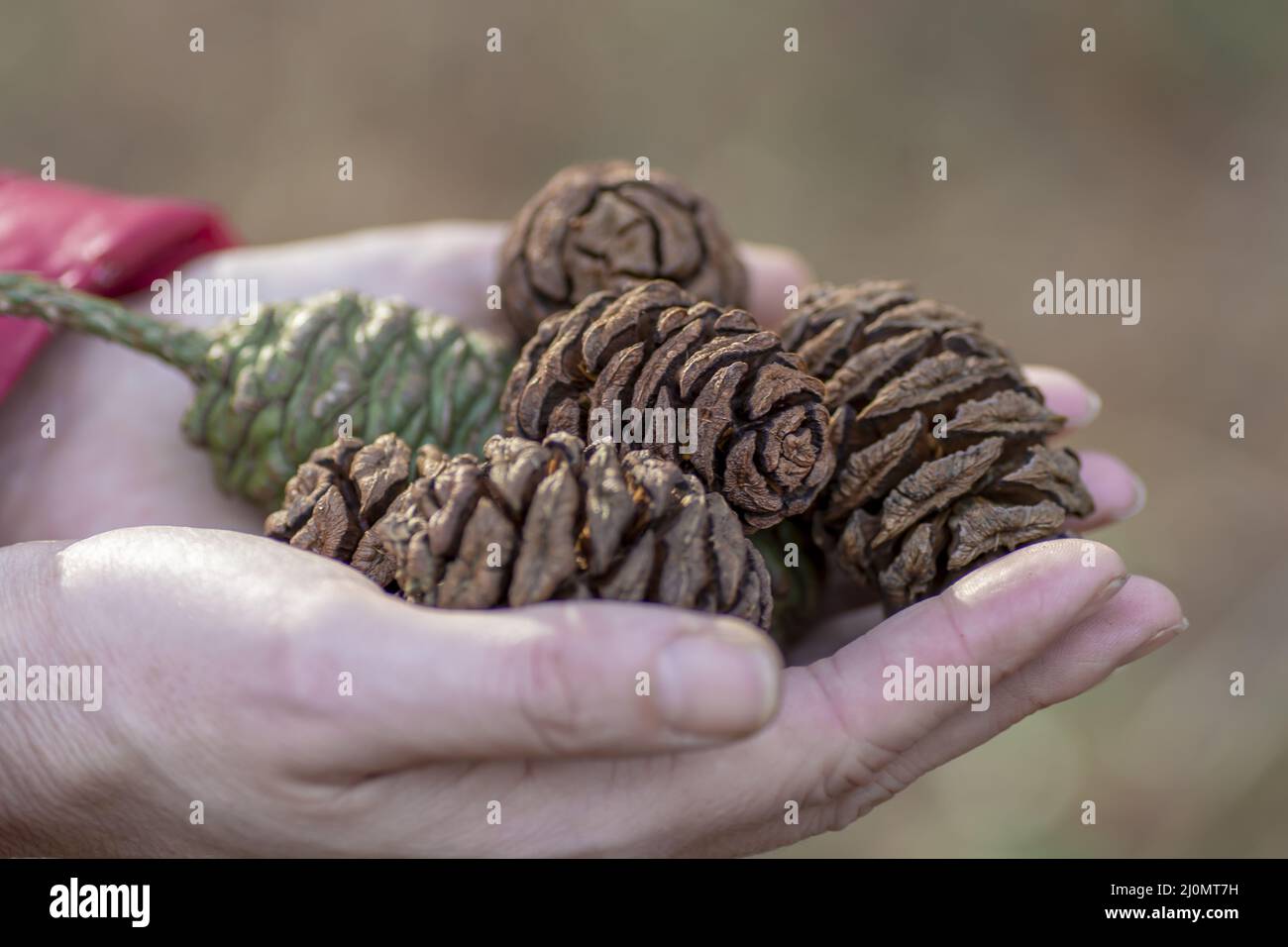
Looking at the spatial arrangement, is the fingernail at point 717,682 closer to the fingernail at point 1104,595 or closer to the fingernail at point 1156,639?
the fingernail at point 1104,595

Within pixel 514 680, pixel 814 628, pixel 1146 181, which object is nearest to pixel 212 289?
pixel 814 628

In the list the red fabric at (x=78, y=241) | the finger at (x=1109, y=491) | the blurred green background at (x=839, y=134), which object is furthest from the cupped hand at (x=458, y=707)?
the blurred green background at (x=839, y=134)

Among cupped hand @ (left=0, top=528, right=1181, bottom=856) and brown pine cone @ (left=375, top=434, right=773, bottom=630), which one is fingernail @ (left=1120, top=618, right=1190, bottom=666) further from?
brown pine cone @ (left=375, top=434, right=773, bottom=630)

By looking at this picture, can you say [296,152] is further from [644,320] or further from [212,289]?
[644,320]

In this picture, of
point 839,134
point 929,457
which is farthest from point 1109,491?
point 839,134

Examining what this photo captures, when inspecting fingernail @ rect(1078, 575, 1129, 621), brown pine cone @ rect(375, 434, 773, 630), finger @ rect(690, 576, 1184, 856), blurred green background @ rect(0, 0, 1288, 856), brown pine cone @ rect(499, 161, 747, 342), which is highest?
blurred green background @ rect(0, 0, 1288, 856)

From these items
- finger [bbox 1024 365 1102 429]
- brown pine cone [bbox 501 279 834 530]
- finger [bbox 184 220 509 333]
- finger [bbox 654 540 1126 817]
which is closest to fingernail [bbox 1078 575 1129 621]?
finger [bbox 654 540 1126 817]

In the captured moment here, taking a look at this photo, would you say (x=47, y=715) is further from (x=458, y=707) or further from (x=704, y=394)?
(x=704, y=394)
